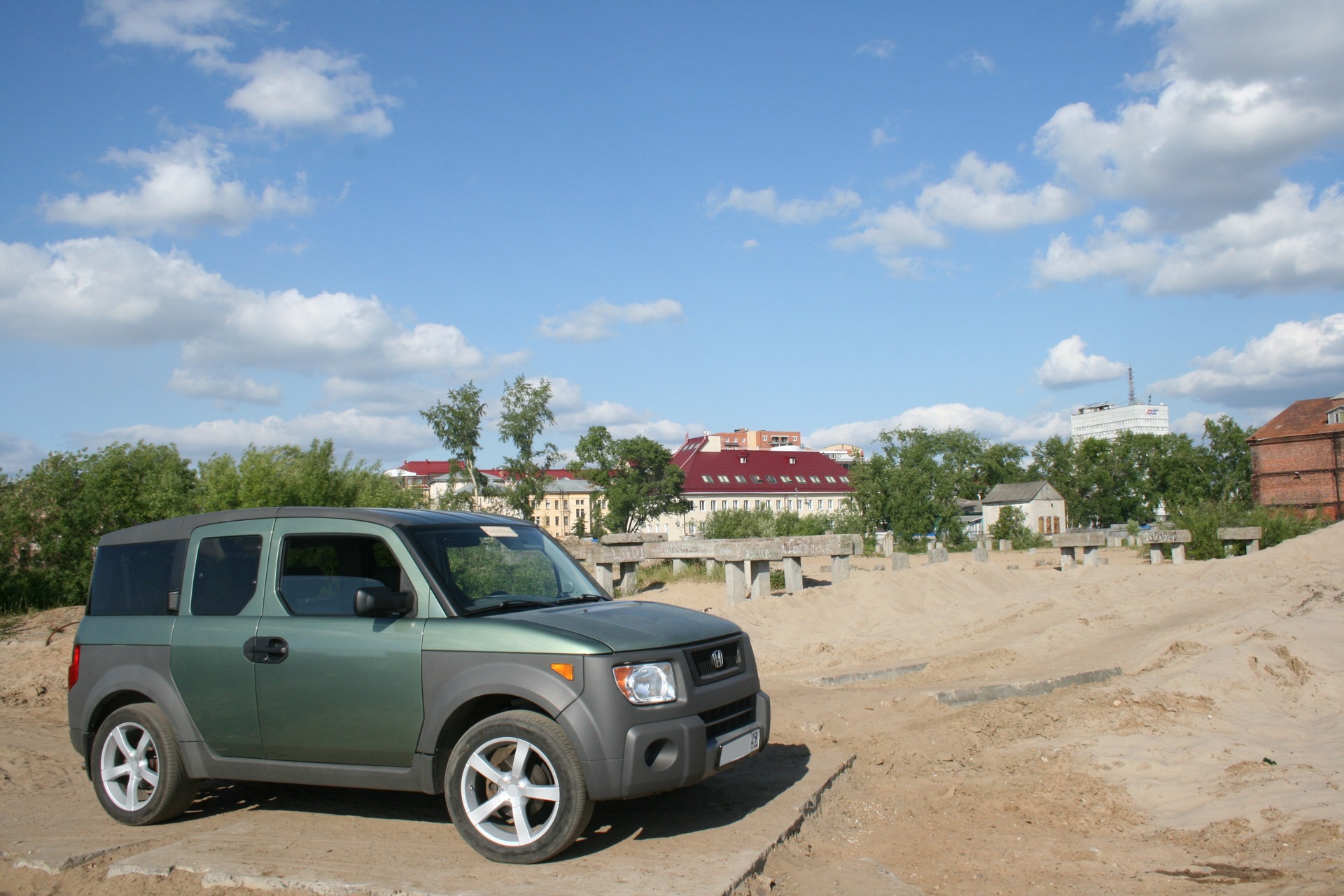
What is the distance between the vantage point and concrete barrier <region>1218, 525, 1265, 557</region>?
71.9 feet

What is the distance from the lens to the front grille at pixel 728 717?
4.85 m

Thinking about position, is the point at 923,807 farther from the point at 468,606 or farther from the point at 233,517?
the point at 233,517

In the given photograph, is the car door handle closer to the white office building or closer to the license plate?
the license plate

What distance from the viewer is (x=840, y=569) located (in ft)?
54.2

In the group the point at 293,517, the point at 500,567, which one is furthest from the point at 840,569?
the point at 293,517

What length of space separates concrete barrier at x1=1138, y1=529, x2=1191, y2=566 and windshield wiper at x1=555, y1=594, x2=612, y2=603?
1988cm

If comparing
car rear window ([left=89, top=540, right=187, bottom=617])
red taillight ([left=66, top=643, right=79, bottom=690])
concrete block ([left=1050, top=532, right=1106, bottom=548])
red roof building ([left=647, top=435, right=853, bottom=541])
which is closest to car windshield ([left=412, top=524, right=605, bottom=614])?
car rear window ([left=89, top=540, right=187, bottom=617])

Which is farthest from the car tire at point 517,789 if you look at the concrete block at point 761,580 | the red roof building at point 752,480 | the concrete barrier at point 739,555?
the red roof building at point 752,480

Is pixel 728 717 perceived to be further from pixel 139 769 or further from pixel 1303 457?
pixel 1303 457

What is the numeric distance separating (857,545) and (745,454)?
87.0 meters

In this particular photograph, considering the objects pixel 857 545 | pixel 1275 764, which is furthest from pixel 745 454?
pixel 1275 764

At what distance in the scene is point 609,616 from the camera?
507 centimetres

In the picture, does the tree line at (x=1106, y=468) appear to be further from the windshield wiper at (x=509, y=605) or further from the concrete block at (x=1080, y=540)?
the windshield wiper at (x=509, y=605)

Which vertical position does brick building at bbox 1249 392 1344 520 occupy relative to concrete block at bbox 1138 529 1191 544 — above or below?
above
